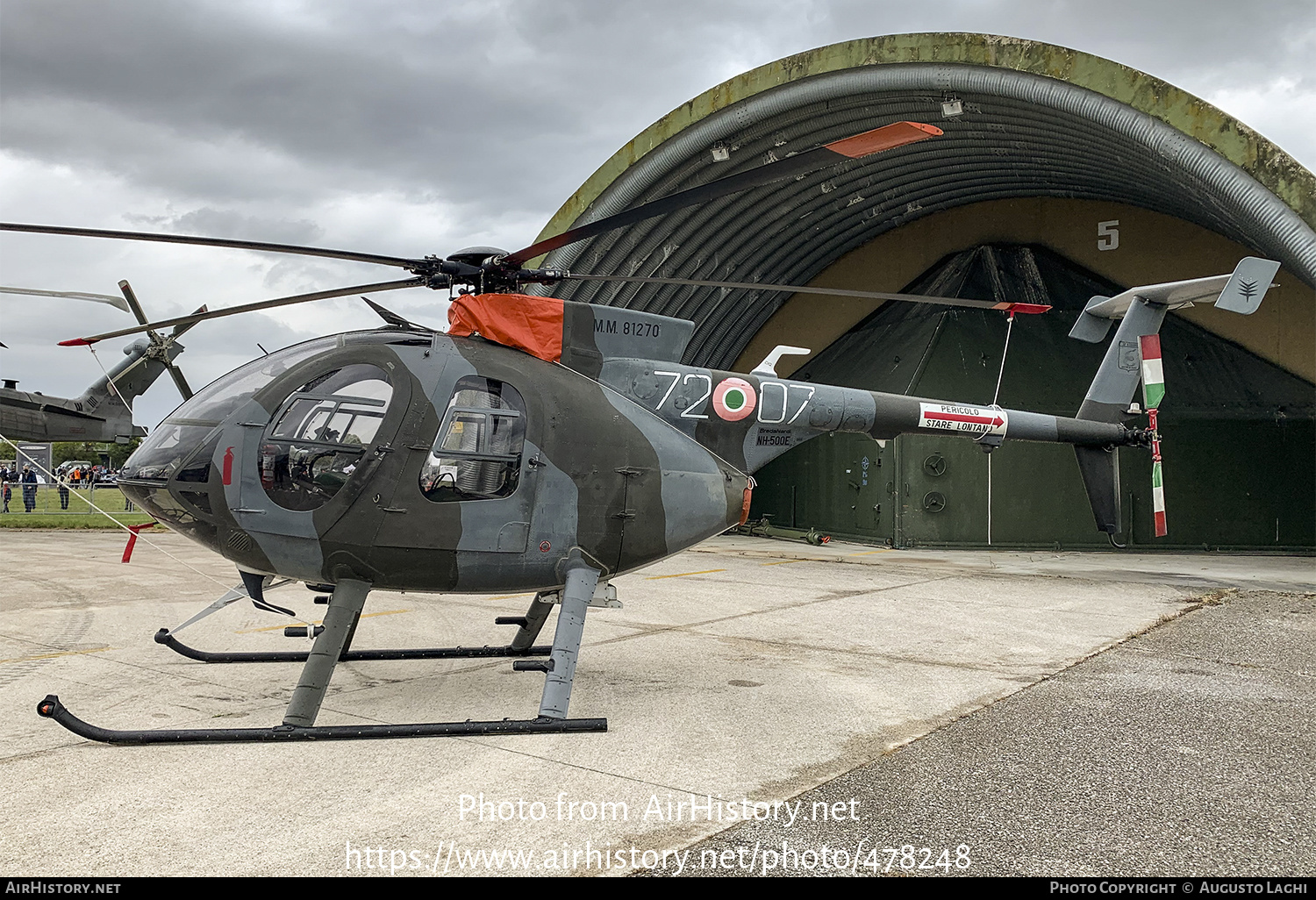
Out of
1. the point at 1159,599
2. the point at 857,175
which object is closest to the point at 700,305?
the point at 857,175

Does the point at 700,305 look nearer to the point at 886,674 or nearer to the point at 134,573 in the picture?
the point at 134,573

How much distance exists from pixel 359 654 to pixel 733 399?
3732mm

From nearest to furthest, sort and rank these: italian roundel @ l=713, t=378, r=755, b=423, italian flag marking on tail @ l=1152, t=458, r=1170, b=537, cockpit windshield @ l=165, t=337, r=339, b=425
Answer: cockpit windshield @ l=165, t=337, r=339, b=425, italian roundel @ l=713, t=378, r=755, b=423, italian flag marking on tail @ l=1152, t=458, r=1170, b=537

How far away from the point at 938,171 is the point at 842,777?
17.1 meters

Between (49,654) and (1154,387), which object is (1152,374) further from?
(49,654)

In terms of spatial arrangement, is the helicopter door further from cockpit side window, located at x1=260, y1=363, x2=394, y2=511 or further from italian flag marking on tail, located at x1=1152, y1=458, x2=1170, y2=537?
italian flag marking on tail, located at x1=1152, y1=458, x2=1170, y2=537

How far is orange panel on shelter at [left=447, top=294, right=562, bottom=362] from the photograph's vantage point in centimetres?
632

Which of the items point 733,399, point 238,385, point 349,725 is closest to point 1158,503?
point 733,399

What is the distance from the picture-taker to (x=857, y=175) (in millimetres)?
19156

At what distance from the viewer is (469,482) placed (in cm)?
594

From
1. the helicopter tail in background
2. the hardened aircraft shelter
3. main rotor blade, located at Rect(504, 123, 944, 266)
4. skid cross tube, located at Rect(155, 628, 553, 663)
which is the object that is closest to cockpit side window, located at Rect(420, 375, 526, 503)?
main rotor blade, located at Rect(504, 123, 944, 266)

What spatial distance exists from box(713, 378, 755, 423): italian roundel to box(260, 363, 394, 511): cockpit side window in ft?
8.50

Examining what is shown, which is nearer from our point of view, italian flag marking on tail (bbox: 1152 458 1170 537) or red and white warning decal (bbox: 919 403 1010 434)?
red and white warning decal (bbox: 919 403 1010 434)

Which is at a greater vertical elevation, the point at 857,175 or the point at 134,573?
the point at 857,175
